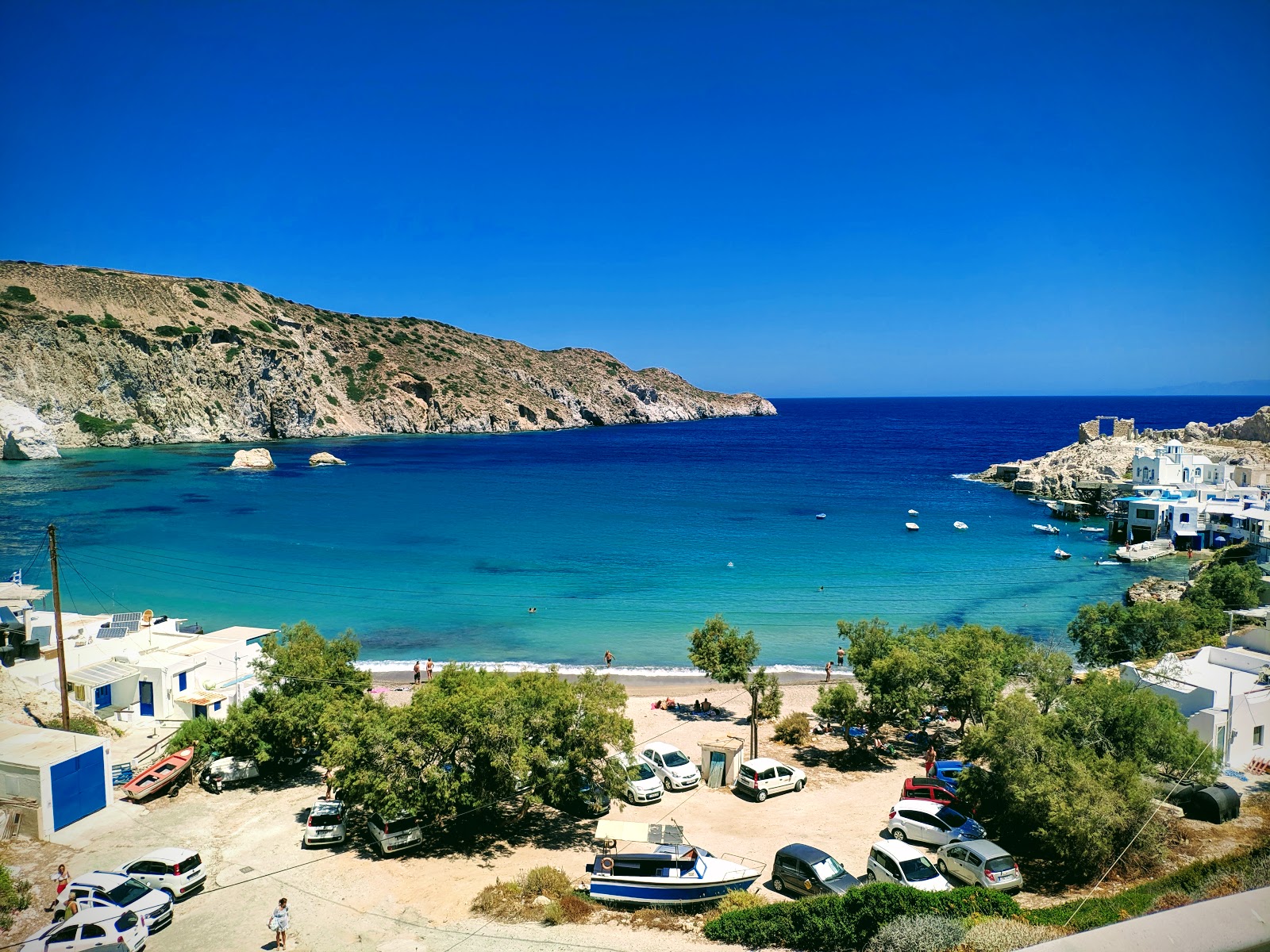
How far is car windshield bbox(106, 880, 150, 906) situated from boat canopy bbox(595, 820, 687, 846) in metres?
7.53

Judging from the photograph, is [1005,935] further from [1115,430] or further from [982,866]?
[1115,430]

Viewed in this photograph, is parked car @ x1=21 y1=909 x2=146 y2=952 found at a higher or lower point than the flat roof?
lower

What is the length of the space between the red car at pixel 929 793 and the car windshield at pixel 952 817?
1.11 m

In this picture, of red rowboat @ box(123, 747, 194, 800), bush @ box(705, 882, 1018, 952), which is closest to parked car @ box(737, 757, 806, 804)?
bush @ box(705, 882, 1018, 952)

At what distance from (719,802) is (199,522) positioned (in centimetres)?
5048

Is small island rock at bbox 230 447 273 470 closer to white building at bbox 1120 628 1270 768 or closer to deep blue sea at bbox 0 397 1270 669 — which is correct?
deep blue sea at bbox 0 397 1270 669

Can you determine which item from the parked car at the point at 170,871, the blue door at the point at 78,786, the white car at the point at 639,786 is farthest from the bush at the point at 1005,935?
the blue door at the point at 78,786

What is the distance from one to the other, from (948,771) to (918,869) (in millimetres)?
6054

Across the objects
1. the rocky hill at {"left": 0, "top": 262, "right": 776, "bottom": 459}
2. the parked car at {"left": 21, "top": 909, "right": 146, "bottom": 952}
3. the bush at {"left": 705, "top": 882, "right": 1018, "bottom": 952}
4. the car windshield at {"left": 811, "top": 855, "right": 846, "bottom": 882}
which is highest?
the rocky hill at {"left": 0, "top": 262, "right": 776, "bottom": 459}

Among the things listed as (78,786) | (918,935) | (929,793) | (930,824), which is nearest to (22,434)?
(78,786)

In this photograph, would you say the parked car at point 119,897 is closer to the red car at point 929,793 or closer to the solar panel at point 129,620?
the solar panel at point 129,620

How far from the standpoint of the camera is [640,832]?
44.9 feet

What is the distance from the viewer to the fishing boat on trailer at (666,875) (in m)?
12.3

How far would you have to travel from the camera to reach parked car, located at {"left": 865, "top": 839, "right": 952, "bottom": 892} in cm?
1212
